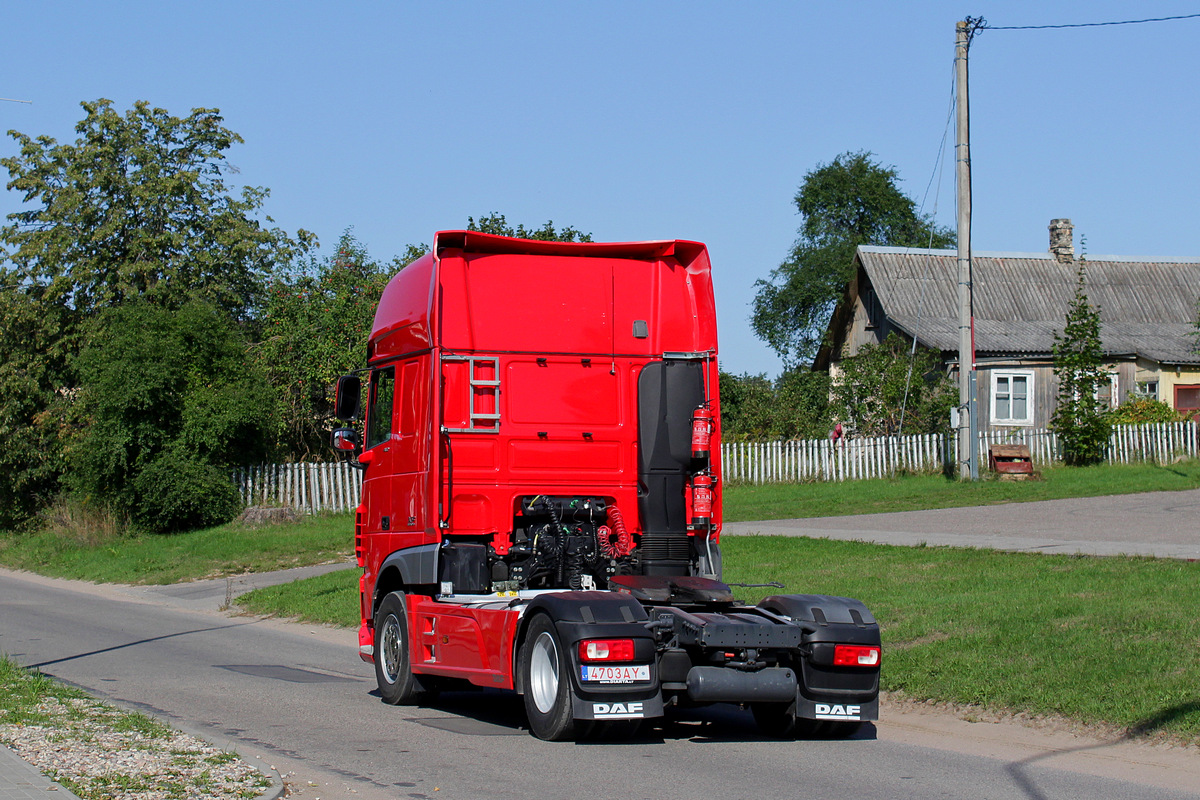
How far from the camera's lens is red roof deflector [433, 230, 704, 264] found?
977 cm

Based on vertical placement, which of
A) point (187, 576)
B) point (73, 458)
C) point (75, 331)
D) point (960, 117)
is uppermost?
point (960, 117)

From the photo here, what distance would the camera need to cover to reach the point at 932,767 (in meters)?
7.58

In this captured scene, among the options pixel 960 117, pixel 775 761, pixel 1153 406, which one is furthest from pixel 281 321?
pixel 775 761

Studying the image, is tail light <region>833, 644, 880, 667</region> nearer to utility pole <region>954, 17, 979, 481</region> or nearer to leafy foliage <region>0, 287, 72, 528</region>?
utility pole <region>954, 17, 979, 481</region>

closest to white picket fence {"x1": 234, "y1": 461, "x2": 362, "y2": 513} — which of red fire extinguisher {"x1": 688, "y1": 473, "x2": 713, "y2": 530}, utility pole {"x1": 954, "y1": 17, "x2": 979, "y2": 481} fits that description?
utility pole {"x1": 954, "y1": 17, "x2": 979, "y2": 481}

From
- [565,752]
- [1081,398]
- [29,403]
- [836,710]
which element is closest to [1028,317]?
[1081,398]

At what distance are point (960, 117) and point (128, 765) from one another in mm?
24161

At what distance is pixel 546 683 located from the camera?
8172 mm

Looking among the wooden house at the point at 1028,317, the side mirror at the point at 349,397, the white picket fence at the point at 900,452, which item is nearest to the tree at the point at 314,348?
the white picket fence at the point at 900,452

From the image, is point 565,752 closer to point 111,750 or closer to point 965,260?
point 111,750

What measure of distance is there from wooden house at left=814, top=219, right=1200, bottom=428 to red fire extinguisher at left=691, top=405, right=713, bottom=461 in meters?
26.1

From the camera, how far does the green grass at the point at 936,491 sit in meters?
24.3

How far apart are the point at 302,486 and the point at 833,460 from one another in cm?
1247

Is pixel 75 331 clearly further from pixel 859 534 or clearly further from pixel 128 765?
pixel 128 765
